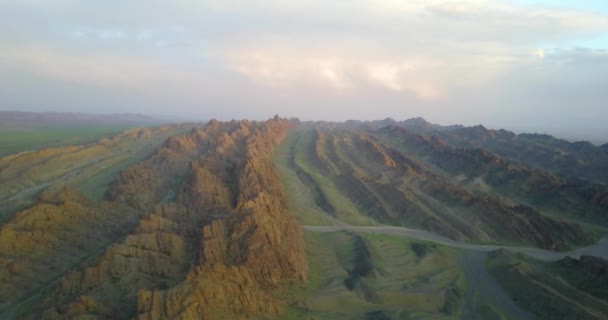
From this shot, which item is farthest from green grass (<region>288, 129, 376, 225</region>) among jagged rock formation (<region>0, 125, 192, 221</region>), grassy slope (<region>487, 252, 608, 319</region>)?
jagged rock formation (<region>0, 125, 192, 221</region>)

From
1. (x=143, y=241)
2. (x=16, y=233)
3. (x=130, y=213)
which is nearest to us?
(x=143, y=241)

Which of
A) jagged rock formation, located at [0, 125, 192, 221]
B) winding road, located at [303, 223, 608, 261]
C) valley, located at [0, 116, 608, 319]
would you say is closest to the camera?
valley, located at [0, 116, 608, 319]

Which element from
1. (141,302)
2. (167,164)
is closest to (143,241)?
(141,302)

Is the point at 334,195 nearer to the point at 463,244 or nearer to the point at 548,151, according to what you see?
the point at 463,244

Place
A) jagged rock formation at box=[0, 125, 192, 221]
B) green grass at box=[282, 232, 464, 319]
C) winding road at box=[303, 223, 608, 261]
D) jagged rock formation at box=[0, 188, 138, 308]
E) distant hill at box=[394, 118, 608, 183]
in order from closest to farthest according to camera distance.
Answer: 1. green grass at box=[282, 232, 464, 319]
2. jagged rock formation at box=[0, 188, 138, 308]
3. winding road at box=[303, 223, 608, 261]
4. jagged rock formation at box=[0, 125, 192, 221]
5. distant hill at box=[394, 118, 608, 183]

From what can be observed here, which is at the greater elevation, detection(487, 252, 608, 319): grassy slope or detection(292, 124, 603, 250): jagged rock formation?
detection(292, 124, 603, 250): jagged rock formation

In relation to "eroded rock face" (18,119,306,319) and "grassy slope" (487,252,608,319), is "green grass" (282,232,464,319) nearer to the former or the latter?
"eroded rock face" (18,119,306,319)

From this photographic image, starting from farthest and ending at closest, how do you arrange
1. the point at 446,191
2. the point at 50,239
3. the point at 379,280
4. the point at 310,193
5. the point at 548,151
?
1. the point at 548,151
2. the point at 310,193
3. the point at 446,191
4. the point at 50,239
5. the point at 379,280

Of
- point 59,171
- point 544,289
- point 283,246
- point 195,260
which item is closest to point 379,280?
point 283,246

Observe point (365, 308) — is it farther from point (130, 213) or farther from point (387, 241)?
point (130, 213)
